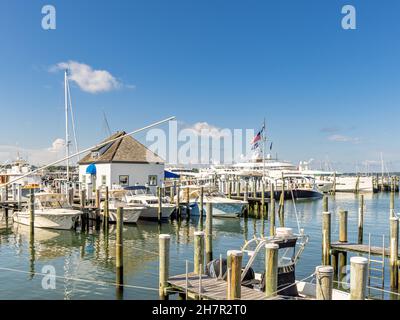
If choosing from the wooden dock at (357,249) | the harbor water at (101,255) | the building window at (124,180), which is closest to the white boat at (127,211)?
the harbor water at (101,255)

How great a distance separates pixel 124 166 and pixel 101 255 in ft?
70.7

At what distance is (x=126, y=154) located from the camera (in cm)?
4322

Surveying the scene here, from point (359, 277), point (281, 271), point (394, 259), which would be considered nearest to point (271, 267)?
point (281, 271)

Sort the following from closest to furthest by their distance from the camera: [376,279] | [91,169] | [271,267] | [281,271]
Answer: [271,267]
[281,271]
[376,279]
[91,169]

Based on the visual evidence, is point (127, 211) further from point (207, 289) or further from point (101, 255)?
point (207, 289)

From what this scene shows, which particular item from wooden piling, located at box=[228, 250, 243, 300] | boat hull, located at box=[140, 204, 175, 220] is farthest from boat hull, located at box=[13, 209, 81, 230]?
wooden piling, located at box=[228, 250, 243, 300]

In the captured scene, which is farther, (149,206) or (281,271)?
(149,206)

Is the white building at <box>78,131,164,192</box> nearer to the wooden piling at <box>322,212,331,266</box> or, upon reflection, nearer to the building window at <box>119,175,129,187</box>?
the building window at <box>119,175,129,187</box>

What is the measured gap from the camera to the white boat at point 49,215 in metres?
27.7

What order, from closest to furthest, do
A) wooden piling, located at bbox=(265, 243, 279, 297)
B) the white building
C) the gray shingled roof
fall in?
wooden piling, located at bbox=(265, 243, 279, 297) → the white building → the gray shingled roof

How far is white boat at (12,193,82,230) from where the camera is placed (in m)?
27.7
